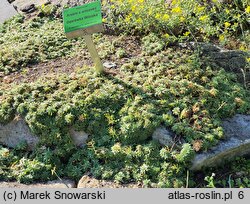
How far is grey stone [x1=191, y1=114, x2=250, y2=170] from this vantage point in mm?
4570

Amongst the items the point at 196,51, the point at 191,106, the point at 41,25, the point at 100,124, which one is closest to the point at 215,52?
the point at 196,51

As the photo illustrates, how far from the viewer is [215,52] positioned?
19.3ft

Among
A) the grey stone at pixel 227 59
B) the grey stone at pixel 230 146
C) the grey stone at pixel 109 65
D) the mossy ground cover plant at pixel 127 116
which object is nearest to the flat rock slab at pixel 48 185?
the mossy ground cover plant at pixel 127 116

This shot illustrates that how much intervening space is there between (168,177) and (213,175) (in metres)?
0.47

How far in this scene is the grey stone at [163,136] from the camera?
4.68 meters

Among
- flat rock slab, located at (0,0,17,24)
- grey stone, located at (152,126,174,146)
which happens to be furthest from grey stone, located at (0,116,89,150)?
flat rock slab, located at (0,0,17,24)

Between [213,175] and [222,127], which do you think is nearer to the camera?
[213,175]

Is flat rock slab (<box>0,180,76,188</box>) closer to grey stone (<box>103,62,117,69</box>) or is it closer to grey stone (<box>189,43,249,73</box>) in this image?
grey stone (<box>103,62,117,69</box>)

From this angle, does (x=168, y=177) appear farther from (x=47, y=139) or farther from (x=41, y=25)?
(x=41, y=25)

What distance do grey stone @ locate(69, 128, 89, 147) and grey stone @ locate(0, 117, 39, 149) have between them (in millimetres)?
448

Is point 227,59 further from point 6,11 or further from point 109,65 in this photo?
point 6,11

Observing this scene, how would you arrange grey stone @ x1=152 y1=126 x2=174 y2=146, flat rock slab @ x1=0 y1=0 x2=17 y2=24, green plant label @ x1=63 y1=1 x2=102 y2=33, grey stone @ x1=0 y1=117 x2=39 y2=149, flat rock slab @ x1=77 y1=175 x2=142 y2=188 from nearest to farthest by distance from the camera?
flat rock slab @ x1=77 y1=175 x2=142 y2=188 < grey stone @ x1=152 y1=126 x2=174 y2=146 < green plant label @ x1=63 y1=1 x2=102 y2=33 < grey stone @ x1=0 y1=117 x2=39 y2=149 < flat rock slab @ x1=0 y1=0 x2=17 y2=24

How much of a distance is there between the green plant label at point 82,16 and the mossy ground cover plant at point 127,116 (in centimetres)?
71

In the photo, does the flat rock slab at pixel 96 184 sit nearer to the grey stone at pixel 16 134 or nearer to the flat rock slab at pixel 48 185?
the flat rock slab at pixel 48 185
